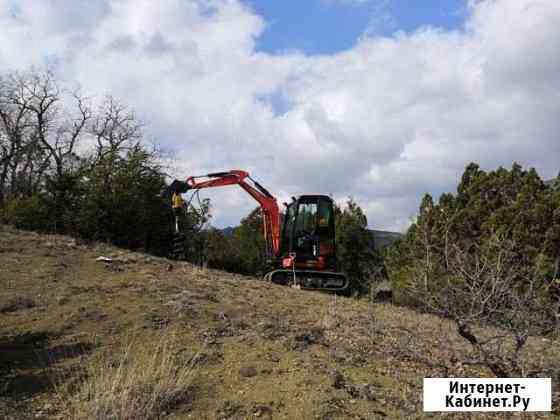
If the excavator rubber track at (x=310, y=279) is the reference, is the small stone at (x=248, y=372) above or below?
below

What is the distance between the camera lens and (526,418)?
16.9 feet

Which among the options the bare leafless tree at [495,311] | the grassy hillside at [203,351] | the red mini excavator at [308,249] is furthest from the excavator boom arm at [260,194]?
the bare leafless tree at [495,311]

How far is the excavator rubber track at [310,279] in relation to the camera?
630 inches

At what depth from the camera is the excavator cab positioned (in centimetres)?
1608

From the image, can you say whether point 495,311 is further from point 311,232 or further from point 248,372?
point 311,232

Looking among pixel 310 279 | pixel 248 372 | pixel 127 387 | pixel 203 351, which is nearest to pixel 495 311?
pixel 248 372

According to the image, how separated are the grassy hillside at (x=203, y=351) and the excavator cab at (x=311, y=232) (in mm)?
5125

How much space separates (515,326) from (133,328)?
462 cm

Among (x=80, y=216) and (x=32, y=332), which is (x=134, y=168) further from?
(x=32, y=332)

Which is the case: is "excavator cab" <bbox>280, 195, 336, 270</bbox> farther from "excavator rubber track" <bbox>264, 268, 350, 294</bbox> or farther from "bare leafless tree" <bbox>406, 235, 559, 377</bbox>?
"bare leafless tree" <bbox>406, 235, 559, 377</bbox>

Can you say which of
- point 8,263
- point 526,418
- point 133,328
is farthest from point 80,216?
point 526,418

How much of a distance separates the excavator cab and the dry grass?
10087 millimetres

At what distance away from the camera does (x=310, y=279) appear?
636 inches

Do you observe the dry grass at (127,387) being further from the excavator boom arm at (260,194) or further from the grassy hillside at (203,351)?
the excavator boom arm at (260,194)
